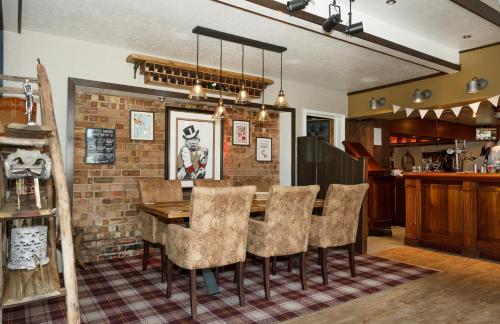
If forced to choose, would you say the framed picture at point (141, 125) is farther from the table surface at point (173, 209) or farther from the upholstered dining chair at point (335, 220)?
the upholstered dining chair at point (335, 220)

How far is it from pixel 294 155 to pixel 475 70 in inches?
104

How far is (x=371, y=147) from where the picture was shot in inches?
257

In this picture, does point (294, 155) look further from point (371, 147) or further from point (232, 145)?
point (371, 147)

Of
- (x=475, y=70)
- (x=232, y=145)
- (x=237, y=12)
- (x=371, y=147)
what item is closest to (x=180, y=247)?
(x=237, y=12)

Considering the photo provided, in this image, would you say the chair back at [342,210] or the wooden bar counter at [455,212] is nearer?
the chair back at [342,210]

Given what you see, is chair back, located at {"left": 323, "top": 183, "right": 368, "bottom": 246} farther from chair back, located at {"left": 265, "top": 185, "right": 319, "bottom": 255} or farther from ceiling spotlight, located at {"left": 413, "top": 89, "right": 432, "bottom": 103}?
ceiling spotlight, located at {"left": 413, "top": 89, "right": 432, "bottom": 103}

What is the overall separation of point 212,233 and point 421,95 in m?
4.06

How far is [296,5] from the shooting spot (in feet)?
9.37

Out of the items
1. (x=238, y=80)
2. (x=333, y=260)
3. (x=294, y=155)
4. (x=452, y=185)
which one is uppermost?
(x=238, y=80)

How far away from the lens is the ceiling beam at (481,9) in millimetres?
3085

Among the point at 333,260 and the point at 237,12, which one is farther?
the point at 333,260

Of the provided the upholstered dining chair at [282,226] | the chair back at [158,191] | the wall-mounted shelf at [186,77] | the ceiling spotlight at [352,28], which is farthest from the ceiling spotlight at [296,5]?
the chair back at [158,191]

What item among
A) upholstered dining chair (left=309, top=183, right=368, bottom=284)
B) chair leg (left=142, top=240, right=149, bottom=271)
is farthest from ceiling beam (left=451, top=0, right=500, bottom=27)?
chair leg (left=142, top=240, right=149, bottom=271)

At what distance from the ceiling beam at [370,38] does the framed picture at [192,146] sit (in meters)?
2.18
